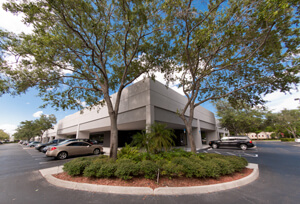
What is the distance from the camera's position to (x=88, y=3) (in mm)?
6773

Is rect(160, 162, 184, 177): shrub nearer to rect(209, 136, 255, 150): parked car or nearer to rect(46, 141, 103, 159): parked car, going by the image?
rect(46, 141, 103, 159): parked car

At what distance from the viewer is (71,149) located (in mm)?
11203

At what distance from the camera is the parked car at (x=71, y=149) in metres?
10.4

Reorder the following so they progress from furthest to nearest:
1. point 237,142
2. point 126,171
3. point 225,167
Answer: point 237,142, point 225,167, point 126,171

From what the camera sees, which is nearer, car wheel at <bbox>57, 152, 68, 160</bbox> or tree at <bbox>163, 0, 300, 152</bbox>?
tree at <bbox>163, 0, 300, 152</bbox>

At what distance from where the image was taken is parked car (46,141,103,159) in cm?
→ 1038

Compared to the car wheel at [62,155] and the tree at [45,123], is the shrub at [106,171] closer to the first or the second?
the car wheel at [62,155]

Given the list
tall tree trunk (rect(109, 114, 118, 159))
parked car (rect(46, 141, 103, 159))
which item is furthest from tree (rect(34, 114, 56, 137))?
tall tree trunk (rect(109, 114, 118, 159))

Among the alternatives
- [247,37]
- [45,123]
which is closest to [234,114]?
[247,37]

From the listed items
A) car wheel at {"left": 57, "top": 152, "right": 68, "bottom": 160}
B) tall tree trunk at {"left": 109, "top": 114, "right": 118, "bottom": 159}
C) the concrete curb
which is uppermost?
tall tree trunk at {"left": 109, "top": 114, "right": 118, "bottom": 159}

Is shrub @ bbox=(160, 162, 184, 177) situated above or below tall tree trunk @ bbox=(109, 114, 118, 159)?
below

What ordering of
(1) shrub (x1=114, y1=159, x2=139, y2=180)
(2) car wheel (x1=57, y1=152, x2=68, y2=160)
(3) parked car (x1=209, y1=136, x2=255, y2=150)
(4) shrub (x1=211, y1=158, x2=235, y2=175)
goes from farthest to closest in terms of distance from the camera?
(3) parked car (x1=209, y1=136, x2=255, y2=150)
(2) car wheel (x1=57, y1=152, x2=68, y2=160)
(4) shrub (x1=211, y1=158, x2=235, y2=175)
(1) shrub (x1=114, y1=159, x2=139, y2=180)

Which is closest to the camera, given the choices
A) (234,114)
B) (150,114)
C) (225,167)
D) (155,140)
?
(225,167)

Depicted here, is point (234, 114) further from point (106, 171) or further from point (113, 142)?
point (106, 171)
